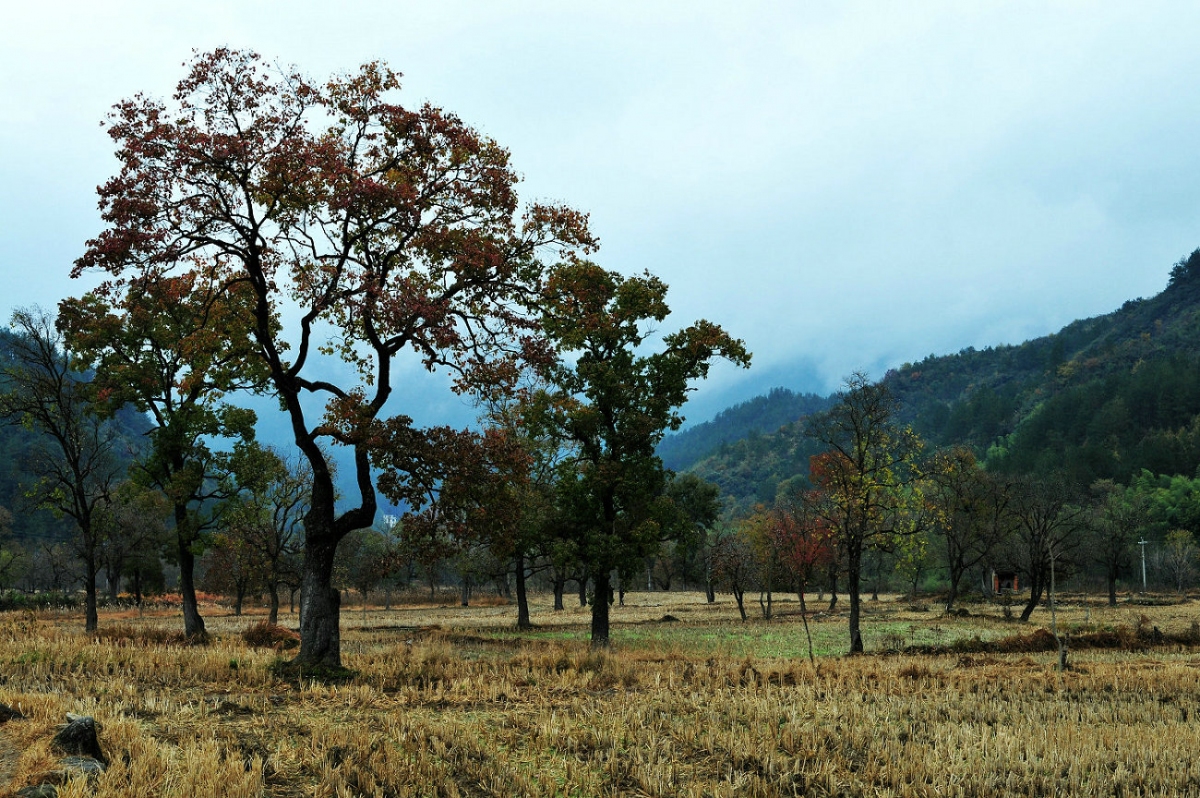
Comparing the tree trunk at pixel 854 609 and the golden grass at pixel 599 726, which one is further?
the tree trunk at pixel 854 609

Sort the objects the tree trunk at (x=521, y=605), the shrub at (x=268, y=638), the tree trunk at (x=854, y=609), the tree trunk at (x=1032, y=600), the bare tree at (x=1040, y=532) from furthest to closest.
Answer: the tree trunk at (x=521, y=605), the bare tree at (x=1040, y=532), the tree trunk at (x=1032, y=600), the tree trunk at (x=854, y=609), the shrub at (x=268, y=638)

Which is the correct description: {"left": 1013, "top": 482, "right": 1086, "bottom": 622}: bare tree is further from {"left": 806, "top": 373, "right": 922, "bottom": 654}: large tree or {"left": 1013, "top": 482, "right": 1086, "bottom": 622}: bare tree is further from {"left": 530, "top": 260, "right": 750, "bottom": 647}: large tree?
{"left": 530, "top": 260, "right": 750, "bottom": 647}: large tree

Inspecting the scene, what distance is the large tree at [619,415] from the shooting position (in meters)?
29.9

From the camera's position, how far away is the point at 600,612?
3077cm

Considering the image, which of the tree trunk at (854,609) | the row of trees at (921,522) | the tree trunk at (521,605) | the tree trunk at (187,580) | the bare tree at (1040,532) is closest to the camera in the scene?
the tree trunk at (854,609)

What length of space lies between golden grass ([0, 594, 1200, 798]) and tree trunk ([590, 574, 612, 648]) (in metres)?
10.1

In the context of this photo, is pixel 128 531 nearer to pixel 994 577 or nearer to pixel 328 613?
pixel 328 613

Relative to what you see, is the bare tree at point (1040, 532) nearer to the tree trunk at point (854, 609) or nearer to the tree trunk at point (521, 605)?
the tree trunk at point (854, 609)

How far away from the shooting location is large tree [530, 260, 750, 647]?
98.1ft

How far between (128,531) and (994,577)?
3217 inches

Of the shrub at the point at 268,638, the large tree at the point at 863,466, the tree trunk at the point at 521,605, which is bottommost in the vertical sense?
the tree trunk at the point at 521,605

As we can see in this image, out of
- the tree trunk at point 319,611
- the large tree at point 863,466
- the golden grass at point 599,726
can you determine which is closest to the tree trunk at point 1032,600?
the large tree at point 863,466

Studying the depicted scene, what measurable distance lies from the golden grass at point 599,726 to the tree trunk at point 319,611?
2.69ft

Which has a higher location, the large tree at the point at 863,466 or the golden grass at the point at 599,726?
the large tree at the point at 863,466
